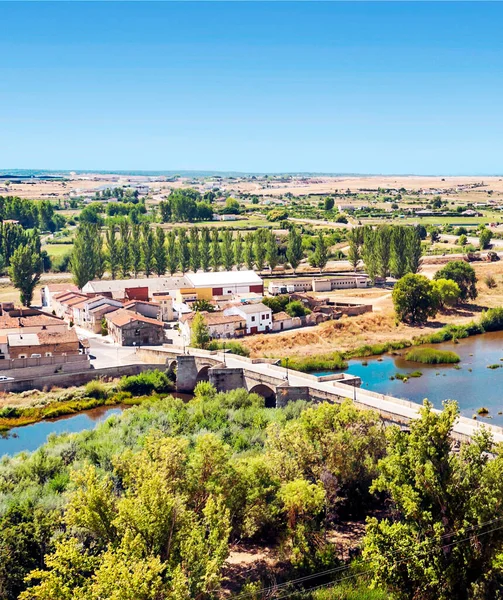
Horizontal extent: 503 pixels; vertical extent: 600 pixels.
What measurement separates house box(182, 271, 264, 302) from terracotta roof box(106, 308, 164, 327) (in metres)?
6.80

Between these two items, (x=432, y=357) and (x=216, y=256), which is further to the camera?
(x=216, y=256)

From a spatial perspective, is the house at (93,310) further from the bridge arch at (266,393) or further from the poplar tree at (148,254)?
the bridge arch at (266,393)

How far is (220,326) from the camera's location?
4166 centimetres

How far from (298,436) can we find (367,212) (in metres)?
98.8

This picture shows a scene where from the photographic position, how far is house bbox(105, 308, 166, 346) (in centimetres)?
3903

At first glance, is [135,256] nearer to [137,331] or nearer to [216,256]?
[216,256]

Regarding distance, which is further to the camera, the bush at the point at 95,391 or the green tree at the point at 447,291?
the green tree at the point at 447,291

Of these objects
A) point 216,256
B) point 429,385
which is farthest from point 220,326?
point 216,256

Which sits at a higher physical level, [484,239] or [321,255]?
[484,239]

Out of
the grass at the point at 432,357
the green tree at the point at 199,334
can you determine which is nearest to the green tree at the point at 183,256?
the green tree at the point at 199,334

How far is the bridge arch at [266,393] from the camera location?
29.4 metres

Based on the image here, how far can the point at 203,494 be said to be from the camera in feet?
54.8

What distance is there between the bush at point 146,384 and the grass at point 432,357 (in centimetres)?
1376

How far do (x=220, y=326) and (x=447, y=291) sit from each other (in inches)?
695
